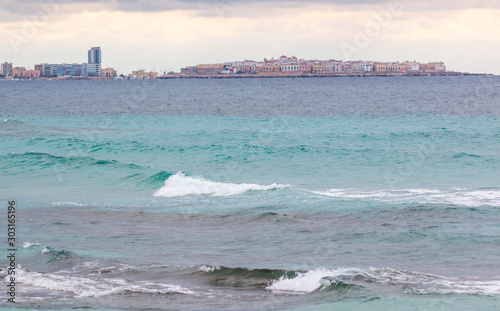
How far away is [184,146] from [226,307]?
96.9ft

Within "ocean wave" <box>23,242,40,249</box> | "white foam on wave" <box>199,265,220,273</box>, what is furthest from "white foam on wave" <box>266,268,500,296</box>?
"ocean wave" <box>23,242,40,249</box>

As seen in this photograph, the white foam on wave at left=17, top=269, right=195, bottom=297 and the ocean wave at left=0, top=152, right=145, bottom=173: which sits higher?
the ocean wave at left=0, top=152, right=145, bottom=173

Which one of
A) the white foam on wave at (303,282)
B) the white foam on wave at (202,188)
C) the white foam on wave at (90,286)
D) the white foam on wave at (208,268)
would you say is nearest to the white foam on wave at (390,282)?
the white foam on wave at (303,282)

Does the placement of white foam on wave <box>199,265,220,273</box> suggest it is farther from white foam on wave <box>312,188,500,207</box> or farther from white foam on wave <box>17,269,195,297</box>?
white foam on wave <box>312,188,500,207</box>

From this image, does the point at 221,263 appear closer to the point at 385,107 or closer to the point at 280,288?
the point at 280,288

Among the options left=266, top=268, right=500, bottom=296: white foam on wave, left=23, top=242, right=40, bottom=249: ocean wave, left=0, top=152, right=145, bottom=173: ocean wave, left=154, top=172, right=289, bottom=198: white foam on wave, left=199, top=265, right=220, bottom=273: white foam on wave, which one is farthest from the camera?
left=0, top=152, right=145, bottom=173: ocean wave

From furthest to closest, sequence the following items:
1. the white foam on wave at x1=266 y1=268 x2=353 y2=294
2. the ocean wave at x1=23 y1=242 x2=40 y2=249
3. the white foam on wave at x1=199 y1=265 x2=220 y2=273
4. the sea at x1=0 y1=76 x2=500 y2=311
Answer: the ocean wave at x1=23 y1=242 x2=40 y2=249 < the white foam on wave at x1=199 y1=265 x2=220 y2=273 < the white foam on wave at x1=266 y1=268 x2=353 y2=294 < the sea at x1=0 y1=76 x2=500 y2=311

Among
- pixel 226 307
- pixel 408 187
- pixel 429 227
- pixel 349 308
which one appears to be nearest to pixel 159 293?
pixel 226 307

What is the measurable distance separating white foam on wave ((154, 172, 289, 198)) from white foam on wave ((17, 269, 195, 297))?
10994 mm

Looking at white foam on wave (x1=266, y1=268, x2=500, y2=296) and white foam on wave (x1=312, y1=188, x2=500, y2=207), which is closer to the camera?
white foam on wave (x1=266, y1=268, x2=500, y2=296)

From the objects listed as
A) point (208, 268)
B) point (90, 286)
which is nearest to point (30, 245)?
point (90, 286)

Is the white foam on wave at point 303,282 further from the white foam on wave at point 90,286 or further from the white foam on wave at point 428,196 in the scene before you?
the white foam on wave at point 428,196

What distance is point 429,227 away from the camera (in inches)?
781

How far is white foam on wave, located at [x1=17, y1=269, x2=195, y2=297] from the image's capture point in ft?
48.0
